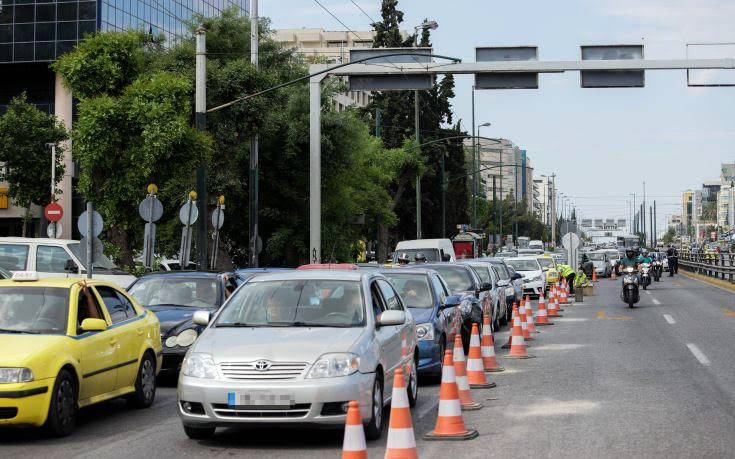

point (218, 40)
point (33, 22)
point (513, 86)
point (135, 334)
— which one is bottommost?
point (135, 334)

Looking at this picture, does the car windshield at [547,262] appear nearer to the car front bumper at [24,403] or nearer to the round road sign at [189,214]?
the round road sign at [189,214]

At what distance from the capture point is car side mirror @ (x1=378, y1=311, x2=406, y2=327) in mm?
10328

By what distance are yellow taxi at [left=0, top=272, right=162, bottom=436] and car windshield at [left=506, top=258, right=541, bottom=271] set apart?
28.4 metres

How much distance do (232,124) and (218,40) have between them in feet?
19.5

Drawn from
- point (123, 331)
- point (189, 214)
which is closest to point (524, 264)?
point (189, 214)

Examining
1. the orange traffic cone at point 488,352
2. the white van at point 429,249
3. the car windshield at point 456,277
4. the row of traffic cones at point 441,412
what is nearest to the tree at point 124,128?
the car windshield at point 456,277

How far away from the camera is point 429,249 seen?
42.4m

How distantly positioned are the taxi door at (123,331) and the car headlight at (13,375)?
6.04 ft

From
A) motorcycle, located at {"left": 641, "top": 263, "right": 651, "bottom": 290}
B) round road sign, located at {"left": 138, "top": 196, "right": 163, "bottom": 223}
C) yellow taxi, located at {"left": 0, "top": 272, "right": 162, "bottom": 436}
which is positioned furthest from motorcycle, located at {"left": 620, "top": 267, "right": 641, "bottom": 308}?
yellow taxi, located at {"left": 0, "top": 272, "right": 162, "bottom": 436}

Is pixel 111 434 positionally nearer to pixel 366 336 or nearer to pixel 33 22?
pixel 366 336

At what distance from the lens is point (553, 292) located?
30.7 meters

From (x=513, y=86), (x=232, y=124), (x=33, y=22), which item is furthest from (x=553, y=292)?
(x=33, y=22)

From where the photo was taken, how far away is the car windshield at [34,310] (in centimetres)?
1066

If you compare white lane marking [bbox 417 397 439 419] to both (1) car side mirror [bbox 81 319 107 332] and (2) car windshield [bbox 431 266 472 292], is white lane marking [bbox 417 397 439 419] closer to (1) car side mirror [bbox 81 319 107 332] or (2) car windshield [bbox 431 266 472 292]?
(1) car side mirror [bbox 81 319 107 332]
